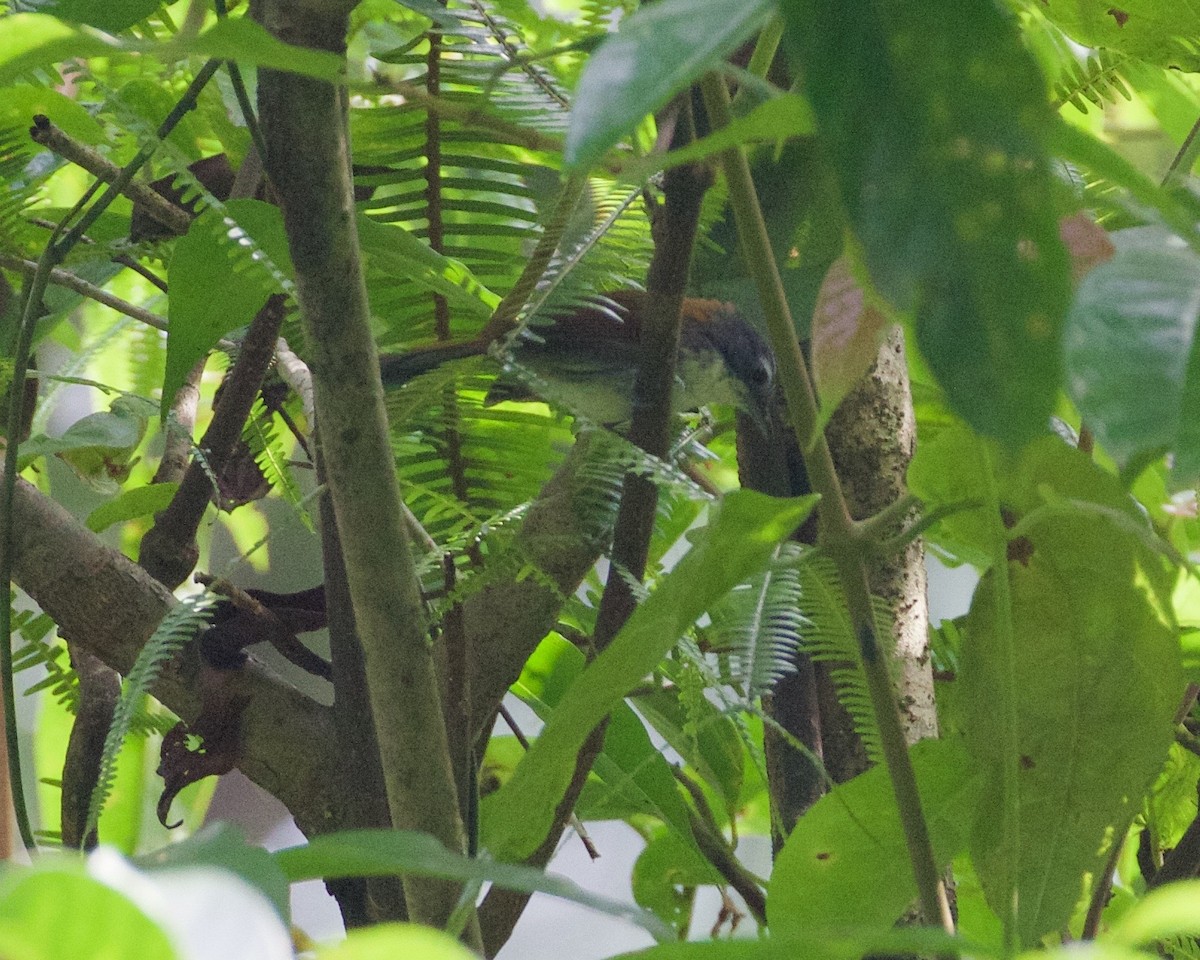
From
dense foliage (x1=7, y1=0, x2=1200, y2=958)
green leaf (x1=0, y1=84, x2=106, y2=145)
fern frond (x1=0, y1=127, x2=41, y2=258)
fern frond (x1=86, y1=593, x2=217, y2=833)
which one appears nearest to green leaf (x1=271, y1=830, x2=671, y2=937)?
dense foliage (x1=7, y1=0, x2=1200, y2=958)

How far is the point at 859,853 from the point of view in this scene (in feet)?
1.35

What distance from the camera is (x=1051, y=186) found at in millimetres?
161

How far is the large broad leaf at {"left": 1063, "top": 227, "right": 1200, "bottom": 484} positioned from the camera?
0.60ft

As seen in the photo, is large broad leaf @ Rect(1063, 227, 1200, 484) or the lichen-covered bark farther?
the lichen-covered bark

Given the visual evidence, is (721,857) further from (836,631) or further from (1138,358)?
(1138,358)

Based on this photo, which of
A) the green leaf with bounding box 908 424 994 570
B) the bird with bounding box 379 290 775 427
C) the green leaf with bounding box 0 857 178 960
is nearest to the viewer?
the green leaf with bounding box 0 857 178 960

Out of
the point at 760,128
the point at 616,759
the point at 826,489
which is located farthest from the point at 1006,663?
the point at 616,759

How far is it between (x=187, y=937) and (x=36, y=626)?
653mm

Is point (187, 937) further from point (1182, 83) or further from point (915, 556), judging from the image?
point (1182, 83)

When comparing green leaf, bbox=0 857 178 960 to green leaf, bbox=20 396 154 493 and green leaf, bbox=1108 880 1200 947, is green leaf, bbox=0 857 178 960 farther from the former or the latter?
green leaf, bbox=20 396 154 493

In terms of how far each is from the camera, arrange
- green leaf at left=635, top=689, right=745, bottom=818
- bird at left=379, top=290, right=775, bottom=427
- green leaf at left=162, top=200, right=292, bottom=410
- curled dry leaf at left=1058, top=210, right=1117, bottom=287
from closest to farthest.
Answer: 1. curled dry leaf at left=1058, top=210, right=1117, bottom=287
2. green leaf at left=162, top=200, right=292, bottom=410
3. green leaf at left=635, top=689, right=745, bottom=818
4. bird at left=379, top=290, right=775, bottom=427

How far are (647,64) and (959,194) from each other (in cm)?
5

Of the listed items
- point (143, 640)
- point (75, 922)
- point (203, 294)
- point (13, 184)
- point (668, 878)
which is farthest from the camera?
point (668, 878)

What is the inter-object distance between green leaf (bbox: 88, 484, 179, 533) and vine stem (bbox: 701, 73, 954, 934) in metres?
0.59
